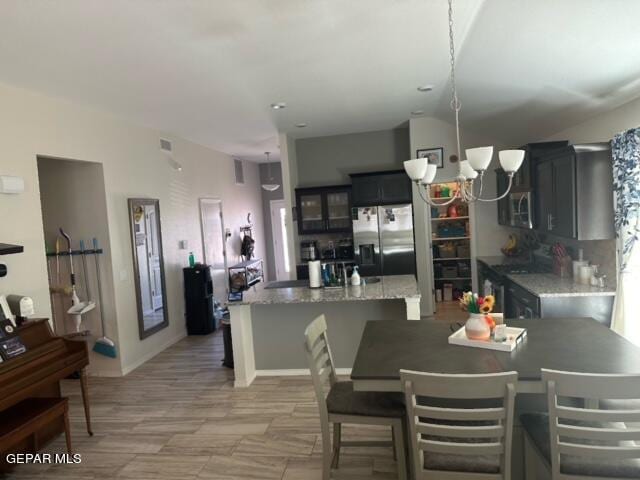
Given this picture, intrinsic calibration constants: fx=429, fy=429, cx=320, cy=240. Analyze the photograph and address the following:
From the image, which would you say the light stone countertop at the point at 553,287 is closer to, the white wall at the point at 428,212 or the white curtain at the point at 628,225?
the white curtain at the point at 628,225

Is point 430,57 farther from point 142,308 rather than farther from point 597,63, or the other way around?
point 142,308

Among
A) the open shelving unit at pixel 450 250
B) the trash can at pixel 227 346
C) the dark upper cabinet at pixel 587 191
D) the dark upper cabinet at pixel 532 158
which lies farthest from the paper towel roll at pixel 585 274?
the trash can at pixel 227 346

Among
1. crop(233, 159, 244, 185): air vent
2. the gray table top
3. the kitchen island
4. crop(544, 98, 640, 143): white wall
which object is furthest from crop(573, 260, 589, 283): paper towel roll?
crop(233, 159, 244, 185): air vent

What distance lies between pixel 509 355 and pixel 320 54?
2456mm

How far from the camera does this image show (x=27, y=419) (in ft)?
9.12

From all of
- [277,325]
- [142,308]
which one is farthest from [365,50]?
[142,308]

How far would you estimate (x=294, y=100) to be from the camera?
4.53 m

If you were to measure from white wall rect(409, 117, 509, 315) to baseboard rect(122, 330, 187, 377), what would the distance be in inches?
137

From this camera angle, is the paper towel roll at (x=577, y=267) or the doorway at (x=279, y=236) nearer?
the paper towel roll at (x=577, y=267)

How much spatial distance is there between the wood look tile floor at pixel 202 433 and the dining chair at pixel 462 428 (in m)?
0.86

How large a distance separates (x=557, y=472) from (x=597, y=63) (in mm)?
2553

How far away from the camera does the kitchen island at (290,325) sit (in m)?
4.24

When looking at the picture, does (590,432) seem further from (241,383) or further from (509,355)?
(241,383)

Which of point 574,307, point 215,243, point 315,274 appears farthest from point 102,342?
point 574,307
